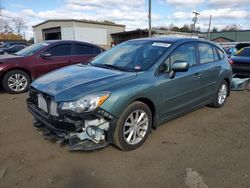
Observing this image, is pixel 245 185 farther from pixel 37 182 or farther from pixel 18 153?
pixel 18 153

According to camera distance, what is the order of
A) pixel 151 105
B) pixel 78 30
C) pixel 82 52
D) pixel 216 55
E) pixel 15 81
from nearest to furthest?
pixel 151 105
pixel 216 55
pixel 15 81
pixel 82 52
pixel 78 30

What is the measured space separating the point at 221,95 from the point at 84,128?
400cm

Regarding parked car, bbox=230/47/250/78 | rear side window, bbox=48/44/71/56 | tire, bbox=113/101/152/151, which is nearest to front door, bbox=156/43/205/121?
tire, bbox=113/101/152/151

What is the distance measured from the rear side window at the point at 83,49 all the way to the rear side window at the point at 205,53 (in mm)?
4466

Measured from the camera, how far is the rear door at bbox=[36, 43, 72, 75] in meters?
7.55

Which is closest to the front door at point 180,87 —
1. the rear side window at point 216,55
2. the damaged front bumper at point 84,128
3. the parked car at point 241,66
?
the rear side window at point 216,55

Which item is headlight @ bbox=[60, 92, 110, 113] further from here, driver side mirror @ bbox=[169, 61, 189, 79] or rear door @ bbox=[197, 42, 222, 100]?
rear door @ bbox=[197, 42, 222, 100]

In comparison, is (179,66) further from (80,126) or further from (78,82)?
(80,126)

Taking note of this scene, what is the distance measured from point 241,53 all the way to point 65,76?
809 cm

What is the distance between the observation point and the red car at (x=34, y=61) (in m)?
7.09

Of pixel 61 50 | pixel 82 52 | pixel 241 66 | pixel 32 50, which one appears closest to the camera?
pixel 32 50

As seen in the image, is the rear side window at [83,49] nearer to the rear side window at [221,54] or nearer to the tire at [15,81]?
the tire at [15,81]

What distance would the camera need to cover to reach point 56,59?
782 cm

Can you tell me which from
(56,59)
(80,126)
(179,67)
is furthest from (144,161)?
(56,59)
